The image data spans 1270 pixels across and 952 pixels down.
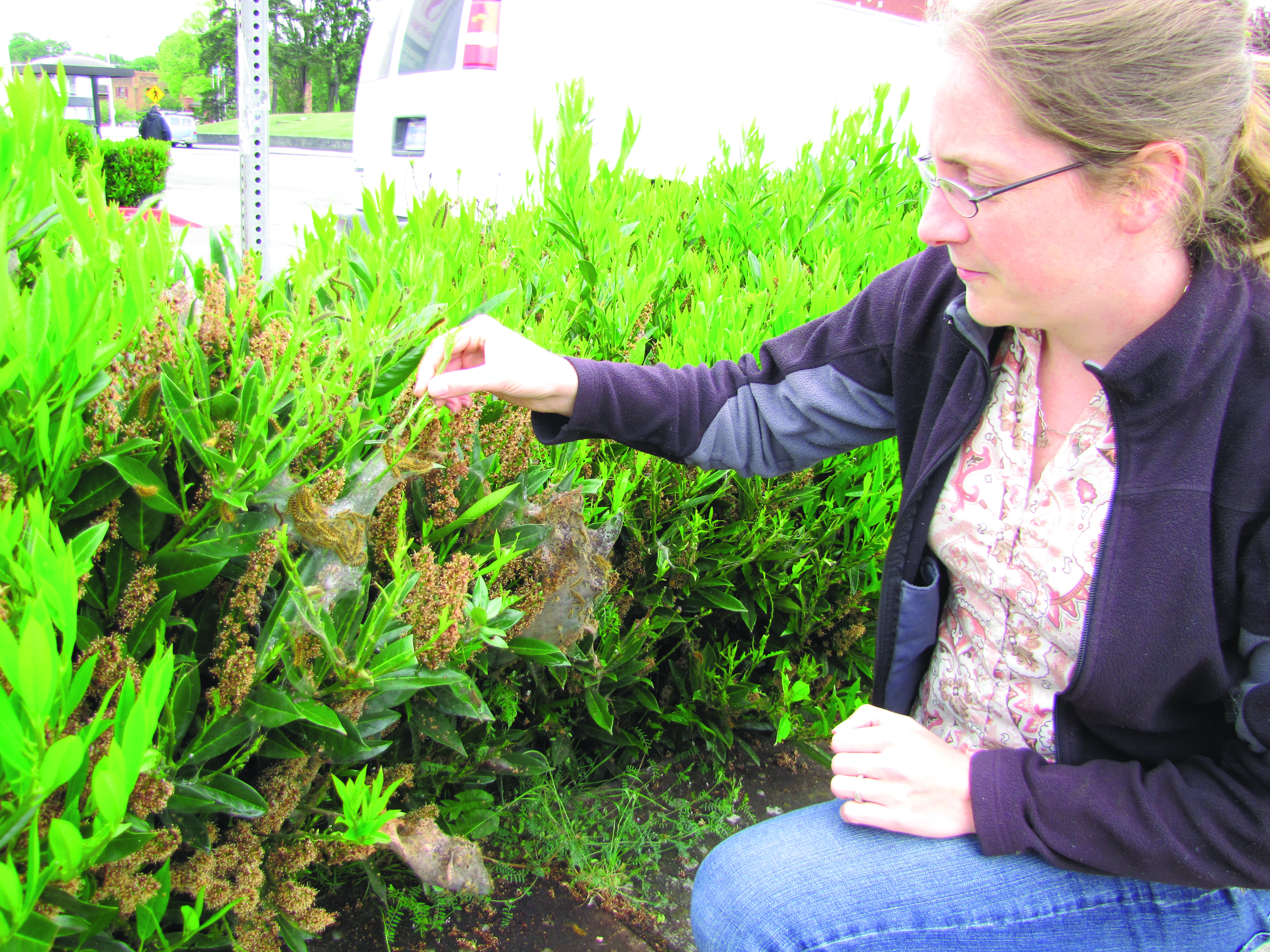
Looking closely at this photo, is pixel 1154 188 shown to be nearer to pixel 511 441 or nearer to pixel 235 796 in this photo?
pixel 511 441

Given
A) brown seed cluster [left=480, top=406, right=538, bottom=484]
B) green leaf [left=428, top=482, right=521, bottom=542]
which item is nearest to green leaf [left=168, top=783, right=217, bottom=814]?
green leaf [left=428, top=482, right=521, bottom=542]

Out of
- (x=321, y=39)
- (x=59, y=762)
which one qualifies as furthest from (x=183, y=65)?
(x=59, y=762)

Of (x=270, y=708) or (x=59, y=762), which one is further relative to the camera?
(x=270, y=708)

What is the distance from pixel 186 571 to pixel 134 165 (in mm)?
17562

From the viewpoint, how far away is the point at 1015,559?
67.4 inches

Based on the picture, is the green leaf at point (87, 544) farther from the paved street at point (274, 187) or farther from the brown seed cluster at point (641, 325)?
the paved street at point (274, 187)

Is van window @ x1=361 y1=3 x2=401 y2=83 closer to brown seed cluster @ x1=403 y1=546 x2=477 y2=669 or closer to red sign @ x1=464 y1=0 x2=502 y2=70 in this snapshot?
red sign @ x1=464 y1=0 x2=502 y2=70

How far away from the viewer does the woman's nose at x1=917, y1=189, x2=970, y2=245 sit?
5.09ft

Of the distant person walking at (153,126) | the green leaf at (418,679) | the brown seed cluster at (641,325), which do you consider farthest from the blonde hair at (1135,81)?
the distant person walking at (153,126)

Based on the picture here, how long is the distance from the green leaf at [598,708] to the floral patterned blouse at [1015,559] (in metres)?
0.69

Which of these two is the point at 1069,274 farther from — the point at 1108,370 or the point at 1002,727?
→ the point at 1002,727

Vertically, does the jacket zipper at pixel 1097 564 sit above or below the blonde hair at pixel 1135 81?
below

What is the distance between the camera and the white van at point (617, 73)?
19.7ft

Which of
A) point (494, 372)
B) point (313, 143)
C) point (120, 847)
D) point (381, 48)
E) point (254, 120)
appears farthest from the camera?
point (313, 143)
